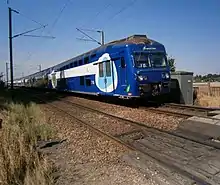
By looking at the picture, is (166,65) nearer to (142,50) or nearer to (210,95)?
(142,50)

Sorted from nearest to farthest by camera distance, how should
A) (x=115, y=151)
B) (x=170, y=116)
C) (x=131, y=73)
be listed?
(x=115, y=151), (x=170, y=116), (x=131, y=73)

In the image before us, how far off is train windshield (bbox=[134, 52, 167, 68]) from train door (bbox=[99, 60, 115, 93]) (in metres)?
2.11

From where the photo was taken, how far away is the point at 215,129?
8.42 meters

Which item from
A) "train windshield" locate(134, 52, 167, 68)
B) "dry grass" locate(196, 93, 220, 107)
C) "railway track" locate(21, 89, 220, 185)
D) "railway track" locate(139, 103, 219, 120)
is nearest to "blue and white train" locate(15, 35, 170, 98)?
"train windshield" locate(134, 52, 167, 68)

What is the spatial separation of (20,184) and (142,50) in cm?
1129

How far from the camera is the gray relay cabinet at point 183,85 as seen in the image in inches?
685

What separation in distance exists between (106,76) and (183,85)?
462 cm

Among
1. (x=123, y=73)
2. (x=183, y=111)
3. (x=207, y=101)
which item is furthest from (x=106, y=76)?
(x=207, y=101)

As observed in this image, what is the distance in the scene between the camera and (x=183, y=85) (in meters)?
17.4

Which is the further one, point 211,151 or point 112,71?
point 112,71

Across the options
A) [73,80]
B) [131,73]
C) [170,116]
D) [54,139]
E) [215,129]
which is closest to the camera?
[215,129]

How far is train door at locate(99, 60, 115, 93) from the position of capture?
16.7 metres

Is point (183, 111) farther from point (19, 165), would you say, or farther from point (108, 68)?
point (19, 165)

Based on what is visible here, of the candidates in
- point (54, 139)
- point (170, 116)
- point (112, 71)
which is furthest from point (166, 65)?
point (54, 139)
